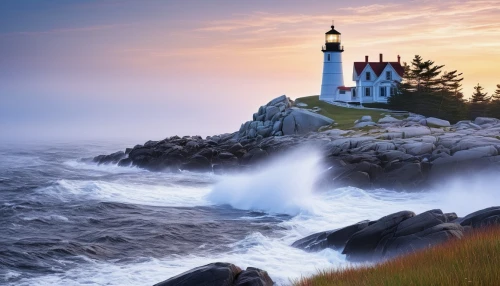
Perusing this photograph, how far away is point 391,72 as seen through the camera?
7344 cm

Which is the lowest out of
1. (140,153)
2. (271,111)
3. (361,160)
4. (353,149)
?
(140,153)

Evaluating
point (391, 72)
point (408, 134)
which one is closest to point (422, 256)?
point (408, 134)

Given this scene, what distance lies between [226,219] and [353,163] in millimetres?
12168

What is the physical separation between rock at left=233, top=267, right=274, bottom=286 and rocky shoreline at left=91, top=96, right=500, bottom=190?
19875 millimetres

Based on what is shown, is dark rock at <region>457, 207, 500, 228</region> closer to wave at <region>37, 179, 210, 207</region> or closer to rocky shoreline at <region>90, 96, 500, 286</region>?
rocky shoreline at <region>90, 96, 500, 286</region>

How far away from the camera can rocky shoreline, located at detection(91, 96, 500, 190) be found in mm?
31125

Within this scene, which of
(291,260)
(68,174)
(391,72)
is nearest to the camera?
(291,260)

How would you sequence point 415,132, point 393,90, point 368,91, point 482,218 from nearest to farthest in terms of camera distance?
1. point 482,218
2. point 415,132
3. point 393,90
4. point 368,91

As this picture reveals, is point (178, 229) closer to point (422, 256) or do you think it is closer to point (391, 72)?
point (422, 256)

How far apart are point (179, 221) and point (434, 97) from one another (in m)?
46.1

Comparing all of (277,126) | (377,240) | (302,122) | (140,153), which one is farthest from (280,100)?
(377,240)

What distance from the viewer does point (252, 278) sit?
1150 centimetres

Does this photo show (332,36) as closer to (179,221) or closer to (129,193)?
(129,193)

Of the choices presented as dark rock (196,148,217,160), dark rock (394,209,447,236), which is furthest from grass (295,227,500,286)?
dark rock (196,148,217,160)
